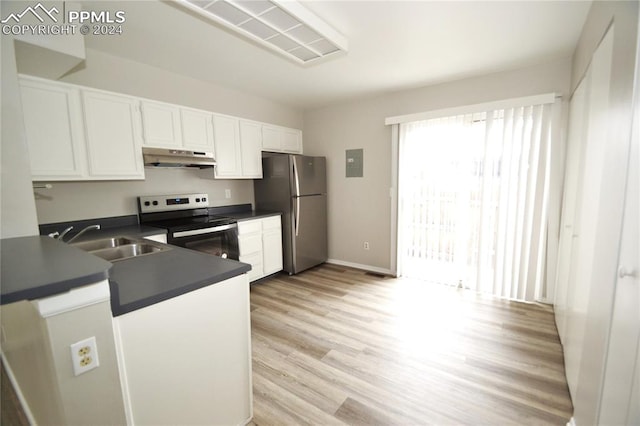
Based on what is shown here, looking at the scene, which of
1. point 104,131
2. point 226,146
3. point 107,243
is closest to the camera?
point 107,243

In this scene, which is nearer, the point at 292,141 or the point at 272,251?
the point at 272,251

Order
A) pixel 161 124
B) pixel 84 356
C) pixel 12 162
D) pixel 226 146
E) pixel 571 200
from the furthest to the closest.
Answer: pixel 226 146, pixel 161 124, pixel 571 200, pixel 12 162, pixel 84 356

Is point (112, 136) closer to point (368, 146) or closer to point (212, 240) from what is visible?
point (212, 240)

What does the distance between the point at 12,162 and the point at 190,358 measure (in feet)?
5.05

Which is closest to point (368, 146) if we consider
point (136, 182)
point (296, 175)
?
point (296, 175)

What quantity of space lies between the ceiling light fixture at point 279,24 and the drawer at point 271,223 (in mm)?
1996

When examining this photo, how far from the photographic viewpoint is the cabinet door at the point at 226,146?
3196 millimetres

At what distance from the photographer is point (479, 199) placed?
3096 mm

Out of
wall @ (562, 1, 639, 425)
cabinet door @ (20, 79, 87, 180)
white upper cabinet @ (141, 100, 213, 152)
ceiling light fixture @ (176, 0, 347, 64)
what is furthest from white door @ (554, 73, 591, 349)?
cabinet door @ (20, 79, 87, 180)

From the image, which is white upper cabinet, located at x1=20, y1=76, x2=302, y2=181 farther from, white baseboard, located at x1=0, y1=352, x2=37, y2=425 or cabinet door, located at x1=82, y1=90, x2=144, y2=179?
white baseboard, located at x1=0, y1=352, x2=37, y2=425

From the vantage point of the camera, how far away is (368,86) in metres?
3.44

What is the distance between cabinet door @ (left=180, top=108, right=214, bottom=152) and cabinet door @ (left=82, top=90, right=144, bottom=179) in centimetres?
45

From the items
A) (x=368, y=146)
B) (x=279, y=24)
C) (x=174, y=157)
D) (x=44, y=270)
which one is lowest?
(x=44, y=270)

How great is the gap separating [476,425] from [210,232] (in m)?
2.71
